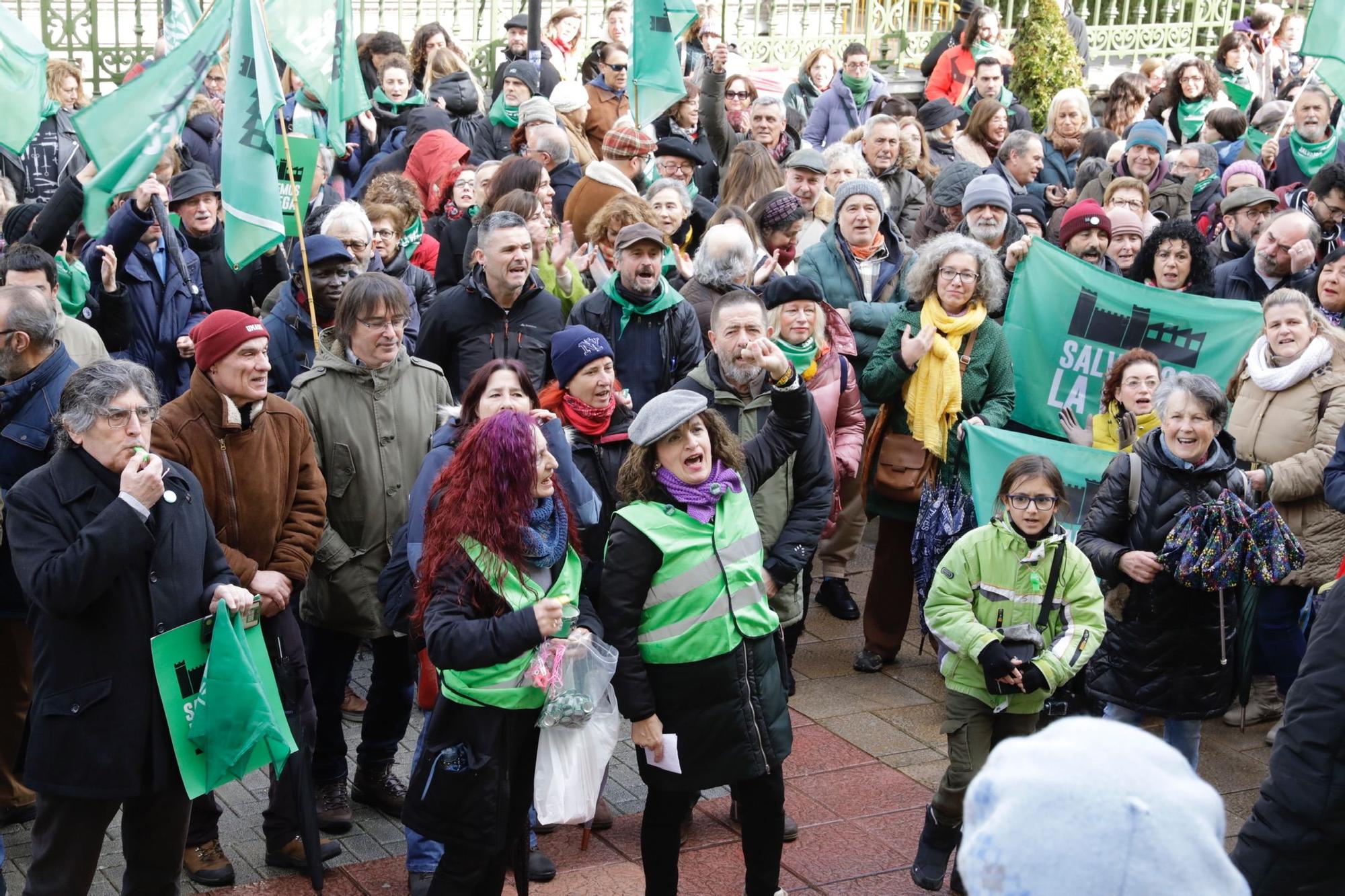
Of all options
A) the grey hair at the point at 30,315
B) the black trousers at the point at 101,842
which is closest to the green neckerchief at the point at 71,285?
the grey hair at the point at 30,315

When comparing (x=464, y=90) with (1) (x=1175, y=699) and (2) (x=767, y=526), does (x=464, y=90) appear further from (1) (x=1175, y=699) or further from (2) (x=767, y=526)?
(1) (x=1175, y=699)

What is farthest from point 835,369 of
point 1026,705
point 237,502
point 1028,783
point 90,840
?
point 1028,783

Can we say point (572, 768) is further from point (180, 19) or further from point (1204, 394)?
point (180, 19)

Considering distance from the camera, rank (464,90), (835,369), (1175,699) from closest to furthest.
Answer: (1175,699)
(835,369)
(464,90)

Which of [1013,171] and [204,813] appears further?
[1013,171]

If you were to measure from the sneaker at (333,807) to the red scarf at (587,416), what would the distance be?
166cm

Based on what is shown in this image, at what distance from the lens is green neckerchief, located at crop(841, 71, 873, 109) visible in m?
14.0

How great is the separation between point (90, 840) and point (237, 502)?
48.9 inches

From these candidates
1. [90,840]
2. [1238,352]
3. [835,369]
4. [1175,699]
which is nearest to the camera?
[90,840]

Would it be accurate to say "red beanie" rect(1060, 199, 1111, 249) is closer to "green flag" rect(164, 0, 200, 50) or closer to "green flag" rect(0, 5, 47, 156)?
"green flag" rect(0, 5, 47, 156)

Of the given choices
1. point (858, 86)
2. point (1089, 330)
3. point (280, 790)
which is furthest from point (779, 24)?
point (280, 790)

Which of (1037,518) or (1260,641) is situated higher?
(1037,518)

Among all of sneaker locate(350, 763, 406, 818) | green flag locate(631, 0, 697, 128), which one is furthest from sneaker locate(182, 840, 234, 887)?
green flag locate(631, 0, 697, 128)

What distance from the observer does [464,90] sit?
464 inches
